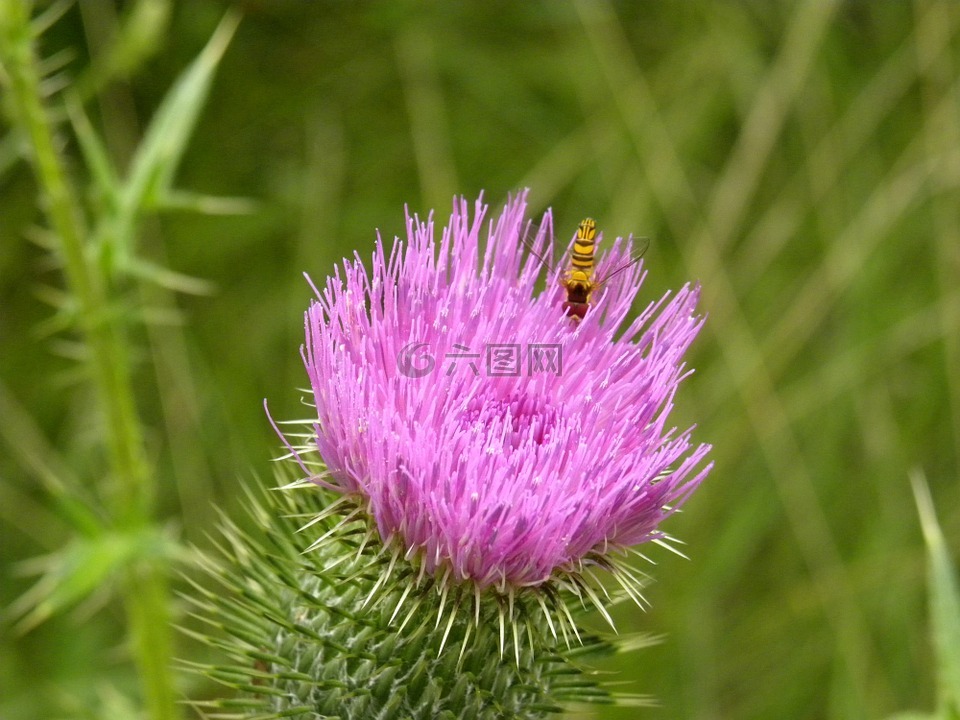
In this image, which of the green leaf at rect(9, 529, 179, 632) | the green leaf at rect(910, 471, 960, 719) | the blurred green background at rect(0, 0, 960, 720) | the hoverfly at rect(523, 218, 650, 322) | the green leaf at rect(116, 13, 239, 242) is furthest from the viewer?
→ the blurred green background at rect(0, 0, 960, 720)

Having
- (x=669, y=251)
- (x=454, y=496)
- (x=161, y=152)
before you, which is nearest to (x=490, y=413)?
(x=454, y=496)

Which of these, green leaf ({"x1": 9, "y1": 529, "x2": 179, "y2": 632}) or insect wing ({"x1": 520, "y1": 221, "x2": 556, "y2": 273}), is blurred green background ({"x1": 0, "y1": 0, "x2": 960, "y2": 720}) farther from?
insect wing ({"x1": 520, "y1": 221, "x2": 556, "y2": 273})

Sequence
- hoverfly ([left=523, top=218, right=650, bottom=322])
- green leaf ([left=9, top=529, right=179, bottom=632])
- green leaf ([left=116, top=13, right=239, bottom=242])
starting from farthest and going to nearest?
green leaf ([left=116, top=13, right=239, bottom=242]) → green leaf ([left=9, top=529, right=179, bottom=632]) → hoverfly ([left=523, top=218, right=650, bottom=322])

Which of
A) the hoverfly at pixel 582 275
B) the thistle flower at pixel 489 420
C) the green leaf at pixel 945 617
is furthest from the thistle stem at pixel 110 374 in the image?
the green leaf at pixel 945 617

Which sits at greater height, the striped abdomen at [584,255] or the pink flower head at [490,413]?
the striped abdomen at [584,255]

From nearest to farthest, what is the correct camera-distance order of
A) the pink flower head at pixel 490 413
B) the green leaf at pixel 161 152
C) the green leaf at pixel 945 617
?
the pink flower head at pixel 490 413
the green leaf at pixel 945 617
the green leaf at pixel 161 152

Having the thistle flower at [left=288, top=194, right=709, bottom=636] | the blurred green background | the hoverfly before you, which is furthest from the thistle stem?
the hoverfly

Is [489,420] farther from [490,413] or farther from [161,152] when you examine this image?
[161,152]

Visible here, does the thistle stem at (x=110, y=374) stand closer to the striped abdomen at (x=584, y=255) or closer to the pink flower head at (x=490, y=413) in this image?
the pink flower head at (x=490, y=413)
